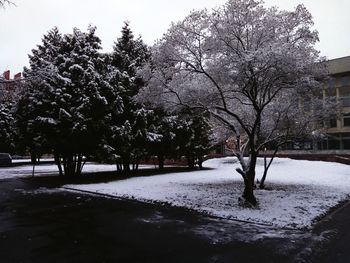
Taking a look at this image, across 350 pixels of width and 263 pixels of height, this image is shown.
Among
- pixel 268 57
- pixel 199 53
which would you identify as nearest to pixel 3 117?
pixel 199 53

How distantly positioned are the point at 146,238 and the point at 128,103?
16.9 metres

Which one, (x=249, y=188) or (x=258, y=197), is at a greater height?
(x=249, y=188)

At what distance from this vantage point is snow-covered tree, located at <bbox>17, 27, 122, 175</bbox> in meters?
20.3

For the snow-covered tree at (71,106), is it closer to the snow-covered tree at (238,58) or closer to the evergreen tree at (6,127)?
the snow-covered tree at (238,58)

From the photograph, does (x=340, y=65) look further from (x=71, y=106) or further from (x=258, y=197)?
(x=258, y=197)

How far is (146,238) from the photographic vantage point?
8.18 meters

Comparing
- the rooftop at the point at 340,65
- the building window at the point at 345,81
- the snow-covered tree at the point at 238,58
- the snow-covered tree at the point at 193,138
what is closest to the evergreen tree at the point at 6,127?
the snow-covered tree at the point at 193,138

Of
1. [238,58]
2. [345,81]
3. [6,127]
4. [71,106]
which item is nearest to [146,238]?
[238,58]

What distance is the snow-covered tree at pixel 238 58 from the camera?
10961 mm

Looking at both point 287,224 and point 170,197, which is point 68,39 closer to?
point 170,197

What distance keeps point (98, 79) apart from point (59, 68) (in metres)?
2.86

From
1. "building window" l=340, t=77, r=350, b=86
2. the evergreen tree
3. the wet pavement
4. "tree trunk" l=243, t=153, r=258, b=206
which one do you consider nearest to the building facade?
"building window" l=340, t=77, r=350, b=86

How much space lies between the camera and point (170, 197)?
1420 cm

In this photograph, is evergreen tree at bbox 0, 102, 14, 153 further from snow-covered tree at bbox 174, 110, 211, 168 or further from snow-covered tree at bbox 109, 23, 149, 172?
snow-covered tree at bbox 174, 110, 211, 168
